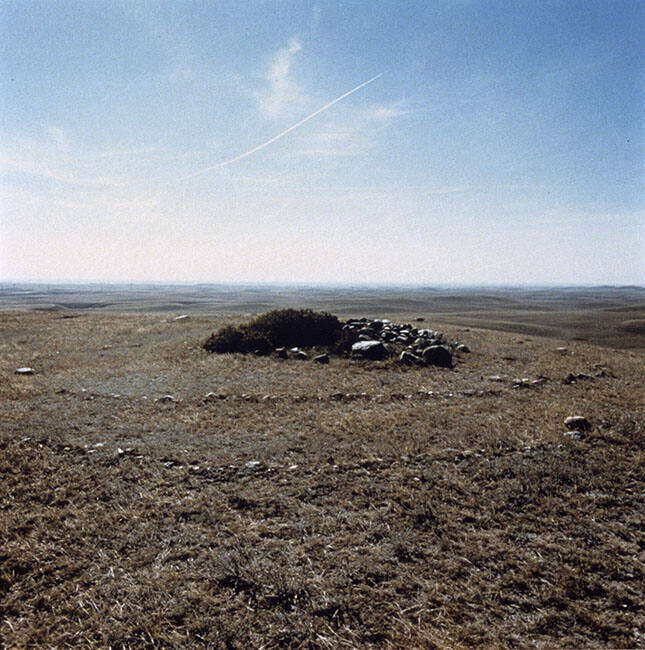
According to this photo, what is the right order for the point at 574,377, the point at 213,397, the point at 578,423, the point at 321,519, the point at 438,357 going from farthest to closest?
the point at 438,357
the point at 574,377
the point at 213,397
the point at 578,423
the point at 321,519

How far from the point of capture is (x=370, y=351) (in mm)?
14391

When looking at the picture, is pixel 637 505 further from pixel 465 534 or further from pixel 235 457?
pixel 235 457

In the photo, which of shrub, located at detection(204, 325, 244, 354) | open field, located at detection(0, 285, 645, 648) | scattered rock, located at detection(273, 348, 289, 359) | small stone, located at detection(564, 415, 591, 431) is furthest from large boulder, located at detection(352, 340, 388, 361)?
small stone, located at detection(564, 415, 591, 431)

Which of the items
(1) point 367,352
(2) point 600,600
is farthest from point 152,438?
(1) point 367,352

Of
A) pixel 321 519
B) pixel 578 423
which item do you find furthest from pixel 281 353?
pixel 321 519

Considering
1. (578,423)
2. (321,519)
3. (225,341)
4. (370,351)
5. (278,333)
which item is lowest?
(321,519)

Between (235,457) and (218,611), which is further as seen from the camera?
(235,457)

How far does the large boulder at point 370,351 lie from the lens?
14281mm

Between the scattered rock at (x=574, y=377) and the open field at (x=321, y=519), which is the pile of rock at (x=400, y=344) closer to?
the scattered rock at (x=574, y=377)

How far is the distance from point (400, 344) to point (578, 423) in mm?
8722

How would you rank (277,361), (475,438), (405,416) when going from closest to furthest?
(475,438) < (405,416) < (277,361)

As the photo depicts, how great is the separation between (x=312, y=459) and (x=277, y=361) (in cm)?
779

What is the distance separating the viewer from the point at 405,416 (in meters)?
8.45

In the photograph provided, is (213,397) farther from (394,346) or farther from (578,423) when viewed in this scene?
(578,423)
